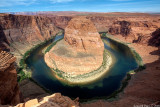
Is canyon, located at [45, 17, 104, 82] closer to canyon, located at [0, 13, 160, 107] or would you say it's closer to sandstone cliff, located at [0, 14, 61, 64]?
canyon, located at [0, 13, 160, 107]

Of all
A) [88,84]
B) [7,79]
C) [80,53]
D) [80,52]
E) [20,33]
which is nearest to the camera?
[7,79]

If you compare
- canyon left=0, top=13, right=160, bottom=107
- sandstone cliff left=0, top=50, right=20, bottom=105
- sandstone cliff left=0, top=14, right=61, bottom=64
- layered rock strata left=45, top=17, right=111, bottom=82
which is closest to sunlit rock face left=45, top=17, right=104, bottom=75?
layered rock strata left=45, top=17, right=111, bottom=82

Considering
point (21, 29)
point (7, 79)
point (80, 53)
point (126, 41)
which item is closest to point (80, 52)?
point (80, 53)

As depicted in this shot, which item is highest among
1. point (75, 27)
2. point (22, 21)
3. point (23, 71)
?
point (22, 21)

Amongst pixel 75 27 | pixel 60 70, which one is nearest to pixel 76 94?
pixel 60 70

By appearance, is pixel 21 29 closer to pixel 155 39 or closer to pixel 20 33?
pixel 20 33

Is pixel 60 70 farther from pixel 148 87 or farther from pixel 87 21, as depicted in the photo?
pixel 148 87
